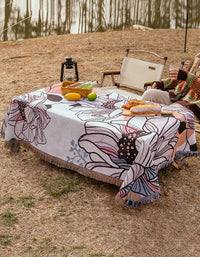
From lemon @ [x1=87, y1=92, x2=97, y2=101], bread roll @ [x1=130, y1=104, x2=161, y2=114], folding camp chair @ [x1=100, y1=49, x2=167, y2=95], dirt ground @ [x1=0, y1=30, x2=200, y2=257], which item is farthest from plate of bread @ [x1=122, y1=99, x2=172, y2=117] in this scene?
folding camp chair @ [x1=100, y1=49, x2=167, y2=95]

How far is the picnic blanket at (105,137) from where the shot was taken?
2.80 meters

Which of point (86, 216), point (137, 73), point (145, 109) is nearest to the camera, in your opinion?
point (86, 216)

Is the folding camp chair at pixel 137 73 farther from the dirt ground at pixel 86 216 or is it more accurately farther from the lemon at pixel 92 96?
the dirt ground at pixel 86 216

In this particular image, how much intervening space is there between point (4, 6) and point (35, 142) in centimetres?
617

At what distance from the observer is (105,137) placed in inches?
116

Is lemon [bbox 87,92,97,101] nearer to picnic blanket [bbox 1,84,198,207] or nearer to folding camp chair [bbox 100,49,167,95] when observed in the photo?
picnic blanket [bbox 1,84,198,207]

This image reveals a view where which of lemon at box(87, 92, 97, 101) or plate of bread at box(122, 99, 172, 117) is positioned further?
lemon at box(87, 92, 97, 101)

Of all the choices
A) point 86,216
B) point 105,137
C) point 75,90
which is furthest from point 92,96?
point 86,216

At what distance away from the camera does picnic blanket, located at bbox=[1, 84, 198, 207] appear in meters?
2.80

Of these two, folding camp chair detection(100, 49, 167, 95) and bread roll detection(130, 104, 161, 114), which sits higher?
folding camp chair detection(100, 49, 167, 95)

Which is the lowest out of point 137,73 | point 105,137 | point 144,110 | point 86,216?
point 86,216

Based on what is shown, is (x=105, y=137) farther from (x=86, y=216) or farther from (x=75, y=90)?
(x=75, y=90)

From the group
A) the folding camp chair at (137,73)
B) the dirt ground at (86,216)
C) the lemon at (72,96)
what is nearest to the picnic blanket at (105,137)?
the lemon at (72,96)

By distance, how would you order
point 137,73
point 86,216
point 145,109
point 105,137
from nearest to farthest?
point 86,216 < point 105,137 < point 145,109 < point 137,73
